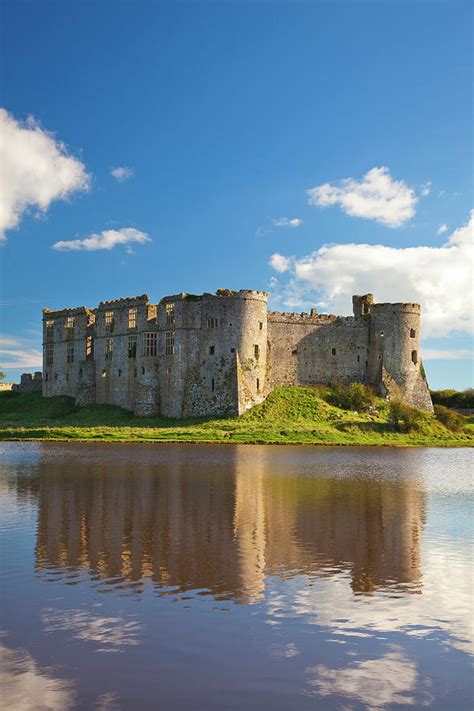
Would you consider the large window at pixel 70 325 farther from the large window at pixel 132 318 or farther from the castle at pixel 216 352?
the large window at pixel 132 318

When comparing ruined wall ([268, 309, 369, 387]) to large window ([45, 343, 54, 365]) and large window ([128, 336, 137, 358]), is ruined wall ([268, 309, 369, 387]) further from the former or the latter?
large window ([45, 343, 54, 365])

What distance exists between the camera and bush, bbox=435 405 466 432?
2456 inches

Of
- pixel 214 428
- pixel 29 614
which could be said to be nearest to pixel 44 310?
pixel 214 428

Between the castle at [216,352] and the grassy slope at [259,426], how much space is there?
1748 mm

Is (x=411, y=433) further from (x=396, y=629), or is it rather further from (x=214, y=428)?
(x=396, y=629)

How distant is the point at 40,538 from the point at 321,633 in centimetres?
831

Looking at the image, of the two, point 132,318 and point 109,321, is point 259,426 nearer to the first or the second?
point 132,318

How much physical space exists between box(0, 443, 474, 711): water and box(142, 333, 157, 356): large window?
3862 cm

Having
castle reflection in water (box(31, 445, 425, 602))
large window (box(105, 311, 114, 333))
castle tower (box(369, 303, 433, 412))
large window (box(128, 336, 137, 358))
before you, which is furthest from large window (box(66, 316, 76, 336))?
castle reflection in water (box(31, 445, 425, 602))

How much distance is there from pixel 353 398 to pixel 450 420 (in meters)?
8.35

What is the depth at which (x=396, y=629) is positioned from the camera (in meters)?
10.8

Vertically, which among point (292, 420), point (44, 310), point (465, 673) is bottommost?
point (465, 673)

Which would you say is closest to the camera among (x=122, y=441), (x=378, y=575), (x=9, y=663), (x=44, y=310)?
(x=9, y=663)

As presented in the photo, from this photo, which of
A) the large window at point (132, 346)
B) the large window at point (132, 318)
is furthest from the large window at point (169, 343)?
the large window at point (132, 318)
